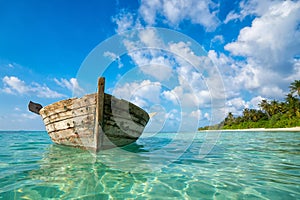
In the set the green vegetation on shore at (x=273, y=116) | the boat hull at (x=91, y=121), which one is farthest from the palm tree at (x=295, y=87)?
the boat hull at (x=91, y=121)

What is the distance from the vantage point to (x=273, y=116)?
4506 centimetres

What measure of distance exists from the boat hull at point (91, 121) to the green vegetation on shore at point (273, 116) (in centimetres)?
4052

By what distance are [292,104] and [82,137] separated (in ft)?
157

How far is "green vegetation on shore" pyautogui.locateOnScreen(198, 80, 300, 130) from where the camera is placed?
39.3 meters

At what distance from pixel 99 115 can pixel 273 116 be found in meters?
50.4

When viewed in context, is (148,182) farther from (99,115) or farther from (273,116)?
(273,116)

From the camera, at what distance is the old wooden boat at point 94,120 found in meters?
5.31

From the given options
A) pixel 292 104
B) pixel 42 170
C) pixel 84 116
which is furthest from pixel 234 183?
pixel 292 104

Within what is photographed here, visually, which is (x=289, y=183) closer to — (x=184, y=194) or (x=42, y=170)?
(x=184, y=194)

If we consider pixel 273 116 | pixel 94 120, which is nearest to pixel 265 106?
pixel 273 116

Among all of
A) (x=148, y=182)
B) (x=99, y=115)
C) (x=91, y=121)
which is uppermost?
(x=99, y=115)

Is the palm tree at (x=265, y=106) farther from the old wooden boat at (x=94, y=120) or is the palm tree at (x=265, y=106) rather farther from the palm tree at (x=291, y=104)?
the old wooden boat at (x=94, y=120)

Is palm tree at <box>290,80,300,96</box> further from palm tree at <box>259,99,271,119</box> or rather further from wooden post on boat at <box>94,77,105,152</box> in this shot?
wooden post on boat at <box>94,77,105,152</box>

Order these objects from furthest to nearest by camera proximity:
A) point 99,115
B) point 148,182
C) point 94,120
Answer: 1. point 94,120
2. point 99,115
3. point 148,182
